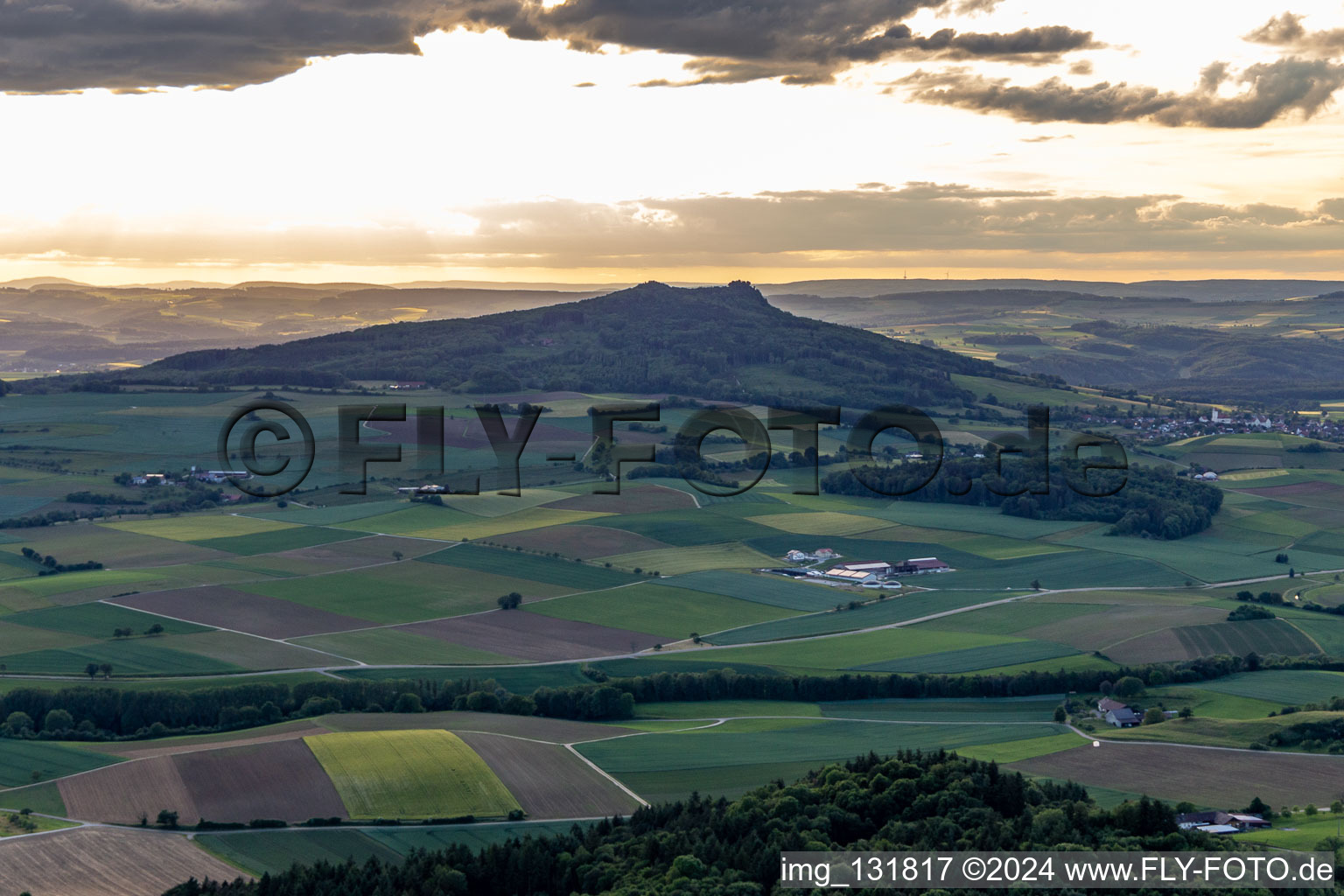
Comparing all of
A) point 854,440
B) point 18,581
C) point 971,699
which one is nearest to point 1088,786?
point 971,699

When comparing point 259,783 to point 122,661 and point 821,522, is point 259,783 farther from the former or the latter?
point 821,522

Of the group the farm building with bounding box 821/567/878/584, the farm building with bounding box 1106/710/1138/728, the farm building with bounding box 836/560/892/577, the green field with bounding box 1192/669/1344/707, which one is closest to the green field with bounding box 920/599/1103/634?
the farm building with bounding box 821/567/878/584

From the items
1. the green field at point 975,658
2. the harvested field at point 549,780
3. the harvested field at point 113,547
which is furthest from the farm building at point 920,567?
the harvested field at point 113,547

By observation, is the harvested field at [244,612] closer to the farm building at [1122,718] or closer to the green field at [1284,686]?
the farm building at [1122,718]

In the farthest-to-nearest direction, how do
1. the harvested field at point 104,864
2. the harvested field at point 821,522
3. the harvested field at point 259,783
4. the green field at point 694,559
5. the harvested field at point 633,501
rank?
the harvested field at point 633,501, the harvested field at point 821,522, the green field at point 694,559, the harvested field at point 259,783, the harvested field at point 104,864

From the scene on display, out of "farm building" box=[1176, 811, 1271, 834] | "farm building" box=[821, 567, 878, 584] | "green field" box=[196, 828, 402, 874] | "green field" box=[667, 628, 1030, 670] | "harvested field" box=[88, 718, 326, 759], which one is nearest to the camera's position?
"green field" box=[196, 828, 402, 874]

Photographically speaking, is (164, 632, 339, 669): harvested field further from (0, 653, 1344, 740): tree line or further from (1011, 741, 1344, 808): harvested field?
(1011, 741, 1344, 808): harvested field

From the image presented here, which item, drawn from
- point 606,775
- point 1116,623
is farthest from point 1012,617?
point 606,775
